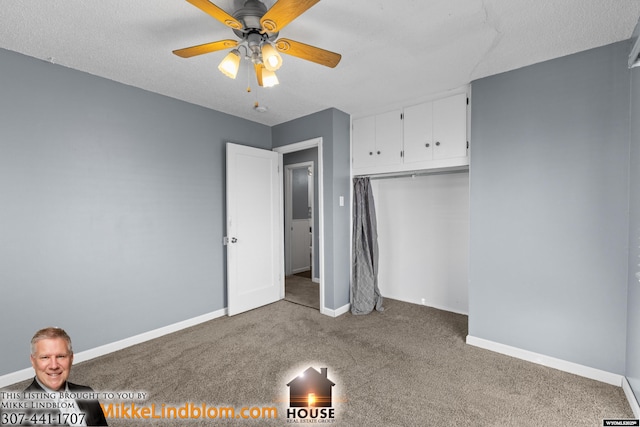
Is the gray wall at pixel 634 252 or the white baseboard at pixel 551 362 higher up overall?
the gray wall at pixel 634 252

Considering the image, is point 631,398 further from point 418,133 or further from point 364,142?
point 364,142

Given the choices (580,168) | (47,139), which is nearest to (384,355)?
(580,168)

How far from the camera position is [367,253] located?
379 cm

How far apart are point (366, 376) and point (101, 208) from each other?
2.70 meters

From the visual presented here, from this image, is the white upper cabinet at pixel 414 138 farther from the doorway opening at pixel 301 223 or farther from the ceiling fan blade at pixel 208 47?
the ceiling fan blade at pixel 208 47

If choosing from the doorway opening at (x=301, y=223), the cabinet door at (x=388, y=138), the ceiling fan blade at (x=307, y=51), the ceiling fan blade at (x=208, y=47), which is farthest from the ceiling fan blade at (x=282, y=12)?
the doorway opening at (x=301, y=223)

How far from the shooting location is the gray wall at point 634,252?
1975mm

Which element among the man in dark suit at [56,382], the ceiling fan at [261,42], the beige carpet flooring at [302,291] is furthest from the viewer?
the beige carpet flooring at [302,291]

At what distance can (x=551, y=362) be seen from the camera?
8.05ft

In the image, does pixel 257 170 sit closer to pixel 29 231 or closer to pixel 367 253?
pixel 367 253

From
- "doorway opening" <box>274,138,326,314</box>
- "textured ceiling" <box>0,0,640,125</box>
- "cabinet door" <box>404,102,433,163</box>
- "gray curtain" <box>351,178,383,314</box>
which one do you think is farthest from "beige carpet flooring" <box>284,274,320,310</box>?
"textured ceiling" <box>0,0,640,125</box>

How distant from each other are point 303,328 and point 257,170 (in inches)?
79.5

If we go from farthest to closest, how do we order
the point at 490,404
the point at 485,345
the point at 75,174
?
1. the point at 485,345
2. the point at 75,174
3. the point at 490,404

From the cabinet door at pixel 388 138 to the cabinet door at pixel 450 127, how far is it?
412 millimetres
